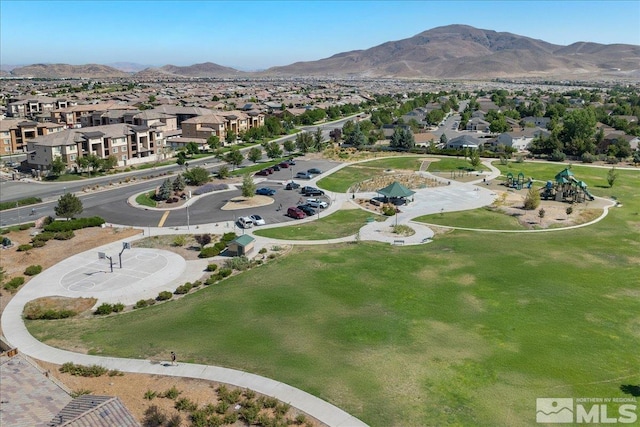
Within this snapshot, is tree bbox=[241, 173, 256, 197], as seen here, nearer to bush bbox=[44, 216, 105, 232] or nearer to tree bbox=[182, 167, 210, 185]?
tree bbox=[182, 167, 210, 185]

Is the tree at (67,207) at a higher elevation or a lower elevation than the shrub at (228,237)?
higher

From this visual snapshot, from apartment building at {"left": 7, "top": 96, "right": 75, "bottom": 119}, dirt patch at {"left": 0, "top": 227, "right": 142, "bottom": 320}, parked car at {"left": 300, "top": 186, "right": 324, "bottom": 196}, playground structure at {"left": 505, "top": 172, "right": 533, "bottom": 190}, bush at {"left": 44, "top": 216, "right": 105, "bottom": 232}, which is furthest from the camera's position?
apartment building at {"left": 7, "top": 96, "right": 75, "bottom": 119}

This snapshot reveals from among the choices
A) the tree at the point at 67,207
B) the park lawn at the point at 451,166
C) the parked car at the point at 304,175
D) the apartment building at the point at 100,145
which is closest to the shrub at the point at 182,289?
the tree at the point at 67,207

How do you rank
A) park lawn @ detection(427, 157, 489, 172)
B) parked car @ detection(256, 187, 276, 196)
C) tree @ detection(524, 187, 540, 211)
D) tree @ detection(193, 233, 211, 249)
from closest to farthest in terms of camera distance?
tree @ detection(193, 233, 211, 249) → tree @ detection(524, 187, 540, 211) → parked car @ detection(256, 187, 276, 196) → park lawn @ detection(427, 157, 489, 172)

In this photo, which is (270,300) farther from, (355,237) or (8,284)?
(8,284)

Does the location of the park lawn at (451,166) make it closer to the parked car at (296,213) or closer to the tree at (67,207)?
the parked car at (296,213)

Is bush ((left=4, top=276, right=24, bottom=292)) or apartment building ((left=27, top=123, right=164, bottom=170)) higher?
apartment building ((left=27, top=123, right=164, bottom=170))

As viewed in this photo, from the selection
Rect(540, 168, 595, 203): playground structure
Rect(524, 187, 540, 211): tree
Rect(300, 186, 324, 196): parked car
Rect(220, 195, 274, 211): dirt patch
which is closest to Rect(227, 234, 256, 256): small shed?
Rect(220, 195, 274, 211): dirt patch
